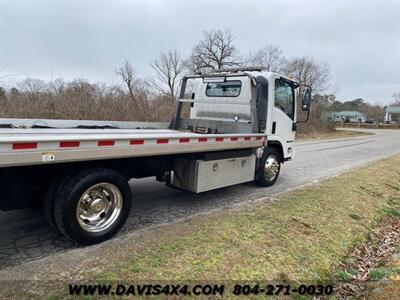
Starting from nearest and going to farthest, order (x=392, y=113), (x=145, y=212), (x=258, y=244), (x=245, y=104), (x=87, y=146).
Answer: (x=87, y=146) < (x=258, y=244) < (x=145, y=212) < (x=245, y=104) < (x=392, y=113)

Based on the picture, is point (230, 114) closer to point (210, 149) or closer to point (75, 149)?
point (210, 149)

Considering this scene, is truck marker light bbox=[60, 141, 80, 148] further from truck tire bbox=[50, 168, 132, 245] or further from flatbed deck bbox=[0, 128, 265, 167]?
truck tire bbox=[50, 168, 132, 245]

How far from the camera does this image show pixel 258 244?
4.12 meters

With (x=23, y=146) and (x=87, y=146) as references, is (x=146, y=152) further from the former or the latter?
(x=23, y=146)

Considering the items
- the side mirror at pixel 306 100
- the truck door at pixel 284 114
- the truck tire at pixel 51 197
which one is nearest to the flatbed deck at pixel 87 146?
the truck tire at pixel 51 197

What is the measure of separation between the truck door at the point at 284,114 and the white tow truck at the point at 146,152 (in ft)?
0.07

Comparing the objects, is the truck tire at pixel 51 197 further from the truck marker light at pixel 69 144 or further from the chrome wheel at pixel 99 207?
the truck marker light at pixel 69 144

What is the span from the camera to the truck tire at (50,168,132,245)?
3.52 metres

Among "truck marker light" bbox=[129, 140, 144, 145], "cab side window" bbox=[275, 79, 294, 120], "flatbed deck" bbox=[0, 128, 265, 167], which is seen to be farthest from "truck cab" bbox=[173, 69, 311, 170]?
"truck marker light" bbox=[129, 140, 144, 145]

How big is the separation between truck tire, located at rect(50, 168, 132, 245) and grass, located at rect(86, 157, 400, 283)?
0.40 metres

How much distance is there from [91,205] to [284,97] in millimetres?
4879

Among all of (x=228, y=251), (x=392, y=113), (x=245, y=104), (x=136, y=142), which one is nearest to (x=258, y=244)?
(x=228, y=251)

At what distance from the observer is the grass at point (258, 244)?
A: 3396mm

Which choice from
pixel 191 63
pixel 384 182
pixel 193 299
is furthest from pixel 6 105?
pixel 191 63
